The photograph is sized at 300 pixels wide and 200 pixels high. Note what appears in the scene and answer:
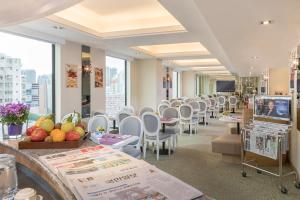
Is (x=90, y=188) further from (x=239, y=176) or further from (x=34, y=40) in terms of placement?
(x=34, y=40)

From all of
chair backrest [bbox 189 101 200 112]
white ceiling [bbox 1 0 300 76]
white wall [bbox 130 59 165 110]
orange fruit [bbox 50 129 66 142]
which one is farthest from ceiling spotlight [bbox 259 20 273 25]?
white wall [bbox 130 59 165 110]

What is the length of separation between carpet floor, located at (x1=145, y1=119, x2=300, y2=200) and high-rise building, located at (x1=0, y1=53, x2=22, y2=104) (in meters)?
Answer: 2.79

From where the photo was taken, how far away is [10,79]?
187 inches

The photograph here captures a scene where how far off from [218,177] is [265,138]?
2.97 ft

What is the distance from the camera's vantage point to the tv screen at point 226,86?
24281 millimetres

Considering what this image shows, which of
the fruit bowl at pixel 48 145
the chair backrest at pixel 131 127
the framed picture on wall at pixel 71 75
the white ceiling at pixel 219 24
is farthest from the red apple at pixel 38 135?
the framed picture on wall at pixel 71 75

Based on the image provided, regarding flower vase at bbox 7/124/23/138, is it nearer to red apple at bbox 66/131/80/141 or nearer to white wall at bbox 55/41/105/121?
red apple at bbox 66/131/80/141

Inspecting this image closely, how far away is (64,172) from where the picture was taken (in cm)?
122

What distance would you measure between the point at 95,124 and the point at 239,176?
2385 mm

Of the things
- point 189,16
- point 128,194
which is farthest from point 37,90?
point 128,194

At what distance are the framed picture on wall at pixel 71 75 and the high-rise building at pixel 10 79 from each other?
1.09 metres

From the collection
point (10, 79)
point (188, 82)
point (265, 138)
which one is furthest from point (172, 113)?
point (188, 82)

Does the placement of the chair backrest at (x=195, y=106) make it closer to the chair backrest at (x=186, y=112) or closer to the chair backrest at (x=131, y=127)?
the chair backrest at (x=186, y=112)

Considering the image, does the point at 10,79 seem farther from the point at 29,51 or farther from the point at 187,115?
the point at 187,115
